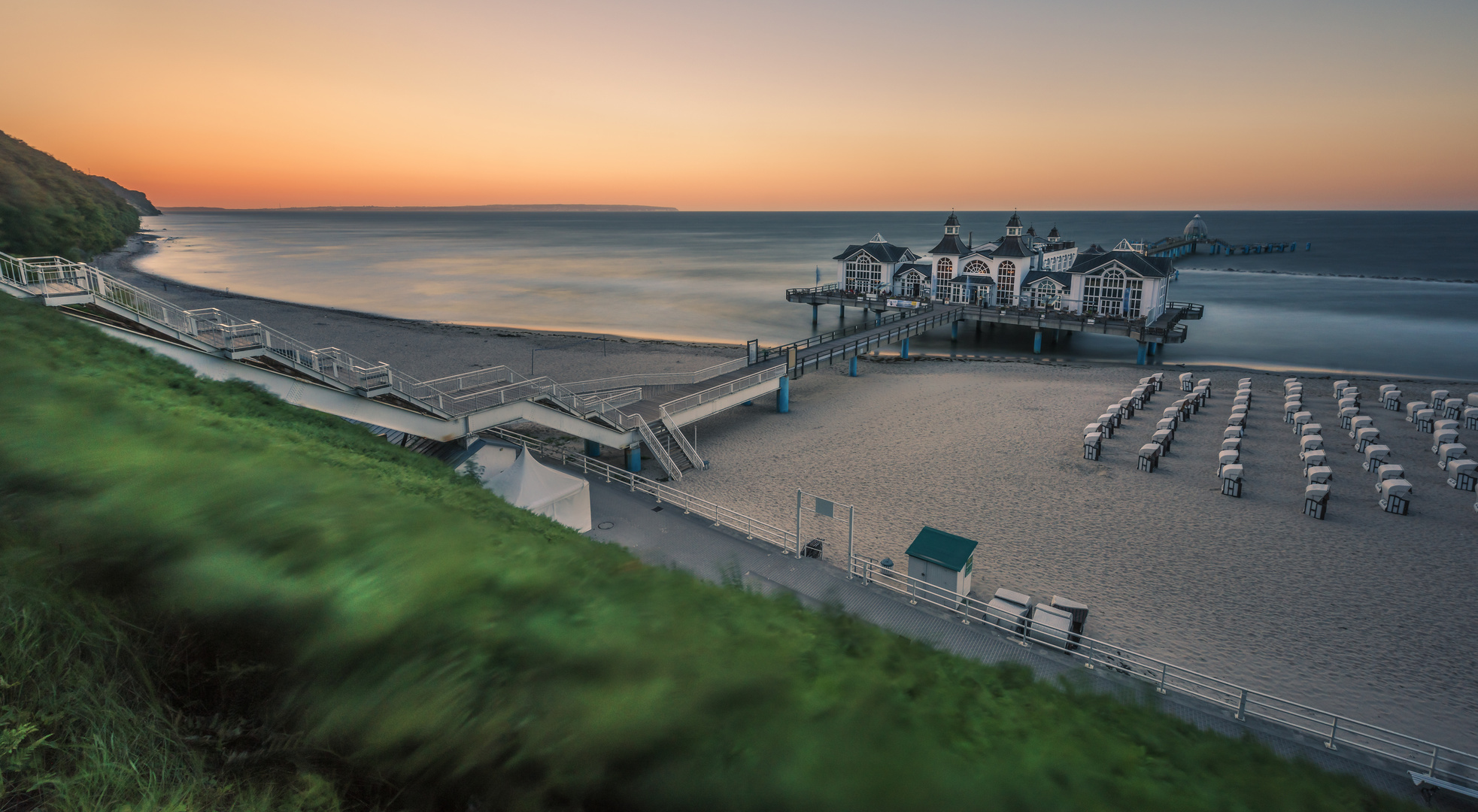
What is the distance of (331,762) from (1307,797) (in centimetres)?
463

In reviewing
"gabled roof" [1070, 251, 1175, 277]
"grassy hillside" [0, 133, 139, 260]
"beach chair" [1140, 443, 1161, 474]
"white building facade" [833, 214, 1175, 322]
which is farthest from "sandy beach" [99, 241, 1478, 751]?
"grassy hillside" [0, 133, 139, 260]

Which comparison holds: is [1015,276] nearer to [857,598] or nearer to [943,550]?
[943,550]

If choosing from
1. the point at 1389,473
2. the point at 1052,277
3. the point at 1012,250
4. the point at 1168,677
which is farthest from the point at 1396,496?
the point at 1012,250

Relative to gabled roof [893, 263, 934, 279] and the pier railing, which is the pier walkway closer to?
gabled roof [893, 263, 934, 279]

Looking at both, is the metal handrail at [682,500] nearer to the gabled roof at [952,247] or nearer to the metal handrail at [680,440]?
the metal handrail at [680,440]

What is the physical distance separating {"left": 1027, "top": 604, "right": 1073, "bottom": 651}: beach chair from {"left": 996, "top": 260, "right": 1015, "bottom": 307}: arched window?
39.7m

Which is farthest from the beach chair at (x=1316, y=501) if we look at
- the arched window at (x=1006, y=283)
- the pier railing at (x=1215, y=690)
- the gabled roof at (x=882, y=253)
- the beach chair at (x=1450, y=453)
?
the gabled roof at (x=882, y=253)

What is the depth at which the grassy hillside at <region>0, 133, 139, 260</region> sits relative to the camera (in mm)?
48562

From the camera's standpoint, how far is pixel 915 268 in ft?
169

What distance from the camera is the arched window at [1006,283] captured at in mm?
47875

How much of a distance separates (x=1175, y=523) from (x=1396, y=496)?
→ 19.2 feet

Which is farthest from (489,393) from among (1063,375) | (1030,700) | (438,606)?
(1063,375)

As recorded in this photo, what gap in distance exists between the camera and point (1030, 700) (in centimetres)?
405

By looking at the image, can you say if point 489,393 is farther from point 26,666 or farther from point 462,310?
point 462,310
